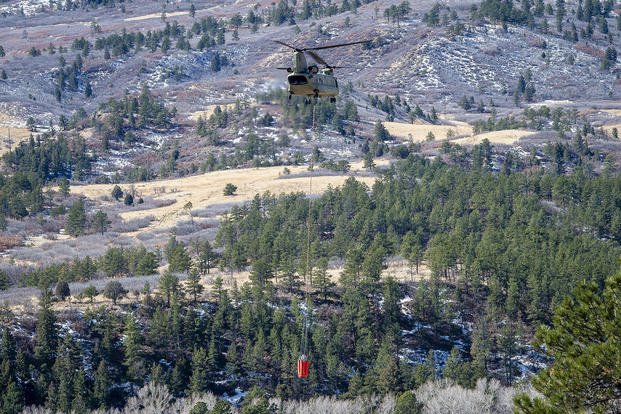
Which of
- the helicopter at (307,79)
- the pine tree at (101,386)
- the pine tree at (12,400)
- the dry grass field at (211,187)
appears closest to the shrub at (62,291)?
the pine tree at (101,386)

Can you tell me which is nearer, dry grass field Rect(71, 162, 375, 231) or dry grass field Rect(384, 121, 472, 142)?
dry grass field Rect(71, 162, 375, 231)

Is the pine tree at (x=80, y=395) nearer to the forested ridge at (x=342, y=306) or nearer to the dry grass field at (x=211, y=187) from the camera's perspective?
the forested ridge at (x=342, y=306)

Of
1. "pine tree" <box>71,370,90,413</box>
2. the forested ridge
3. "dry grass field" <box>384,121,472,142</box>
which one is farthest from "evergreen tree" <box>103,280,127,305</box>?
"dry grass field" <box>384,121,472,142</box>

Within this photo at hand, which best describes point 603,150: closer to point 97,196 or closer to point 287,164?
point 287,164

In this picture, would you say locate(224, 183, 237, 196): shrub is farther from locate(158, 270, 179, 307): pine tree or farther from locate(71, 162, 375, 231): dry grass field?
locate(158, 270, 179, 307): pine tree

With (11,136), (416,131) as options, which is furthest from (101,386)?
(416,131)

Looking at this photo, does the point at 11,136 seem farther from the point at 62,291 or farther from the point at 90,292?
the point at 90,292
